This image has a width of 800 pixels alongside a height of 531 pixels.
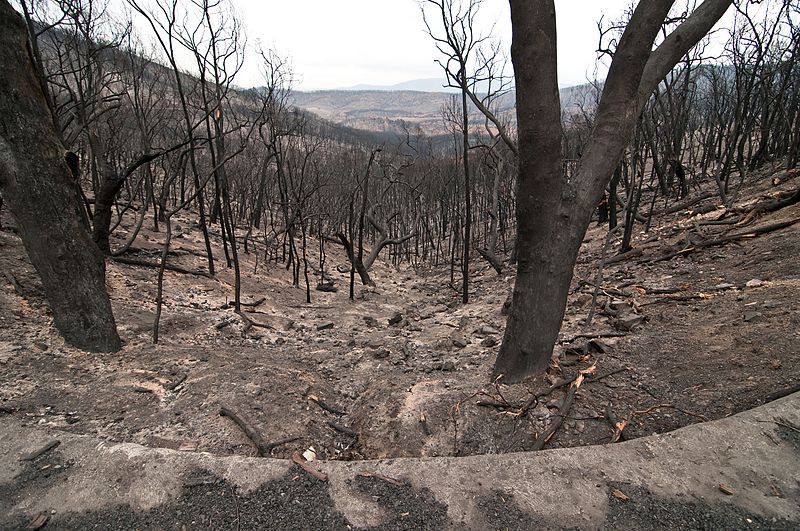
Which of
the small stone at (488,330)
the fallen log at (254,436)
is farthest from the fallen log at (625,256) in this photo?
the fallen log at (254,436)

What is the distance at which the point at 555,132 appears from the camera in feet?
8.88

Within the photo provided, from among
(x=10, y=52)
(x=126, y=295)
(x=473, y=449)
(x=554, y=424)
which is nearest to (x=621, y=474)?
(x=554, y=424)

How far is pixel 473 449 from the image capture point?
2.76 metres

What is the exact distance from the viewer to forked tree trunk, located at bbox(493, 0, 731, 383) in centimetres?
255

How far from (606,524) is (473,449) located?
1122mm

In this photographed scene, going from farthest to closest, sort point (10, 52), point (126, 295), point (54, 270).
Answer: point (126, 295)
point (54, 270)
point (10, 52)

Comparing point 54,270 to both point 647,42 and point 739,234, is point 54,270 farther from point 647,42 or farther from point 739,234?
point 739,234

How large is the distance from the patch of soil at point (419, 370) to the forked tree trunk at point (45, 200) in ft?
1.11

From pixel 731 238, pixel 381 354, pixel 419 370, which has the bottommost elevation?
pixel 381 354

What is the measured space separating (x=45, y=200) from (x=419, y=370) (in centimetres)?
405

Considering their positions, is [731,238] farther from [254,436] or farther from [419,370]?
[254,436]

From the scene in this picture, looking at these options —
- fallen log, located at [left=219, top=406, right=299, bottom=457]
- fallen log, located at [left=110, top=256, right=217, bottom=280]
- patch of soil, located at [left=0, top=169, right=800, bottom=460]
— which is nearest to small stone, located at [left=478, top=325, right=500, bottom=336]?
patch of soil, located at [left=0, top=169, right=800, bottom=460]

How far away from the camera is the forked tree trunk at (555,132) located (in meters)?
2.55

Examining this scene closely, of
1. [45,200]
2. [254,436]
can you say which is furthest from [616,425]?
[45,200]
